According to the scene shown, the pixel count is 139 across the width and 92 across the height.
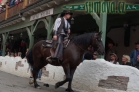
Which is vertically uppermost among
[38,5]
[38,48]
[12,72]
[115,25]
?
[38,5]

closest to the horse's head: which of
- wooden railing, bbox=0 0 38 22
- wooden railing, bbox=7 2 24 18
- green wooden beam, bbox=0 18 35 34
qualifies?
green wooden beam, bbox=0 18 35 34

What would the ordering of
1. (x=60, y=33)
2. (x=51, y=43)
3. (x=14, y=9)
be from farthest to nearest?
(x=14, y=9), (x=51, y=43), (x=60, y=33)

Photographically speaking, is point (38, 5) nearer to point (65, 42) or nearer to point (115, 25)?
point (115, 25)

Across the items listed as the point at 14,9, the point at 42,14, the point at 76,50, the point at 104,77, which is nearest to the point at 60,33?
the point at 76,50

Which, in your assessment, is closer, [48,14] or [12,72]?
[48,14]

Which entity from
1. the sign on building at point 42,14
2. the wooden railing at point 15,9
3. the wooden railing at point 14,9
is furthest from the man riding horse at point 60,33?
the wooden railing at point 15,9

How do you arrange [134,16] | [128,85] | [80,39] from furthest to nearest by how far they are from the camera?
[134,16] → [80,39] → [128,85]

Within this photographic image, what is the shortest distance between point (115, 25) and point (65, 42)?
21.9 feet

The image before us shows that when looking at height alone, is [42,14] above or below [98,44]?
above

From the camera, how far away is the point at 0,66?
66.5 feet

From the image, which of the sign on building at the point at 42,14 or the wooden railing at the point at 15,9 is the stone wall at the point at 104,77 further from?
the wooden railing at the point at 15,9

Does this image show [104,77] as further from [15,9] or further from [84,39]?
[15,9]

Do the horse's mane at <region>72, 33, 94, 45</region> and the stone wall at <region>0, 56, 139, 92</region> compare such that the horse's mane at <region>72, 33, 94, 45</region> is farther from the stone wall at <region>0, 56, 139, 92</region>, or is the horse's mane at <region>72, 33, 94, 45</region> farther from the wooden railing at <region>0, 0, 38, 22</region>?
the wooden railing at <region>0, 0, 38, 22</region>

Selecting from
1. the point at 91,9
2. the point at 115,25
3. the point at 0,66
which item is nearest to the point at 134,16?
the point at 115,25
